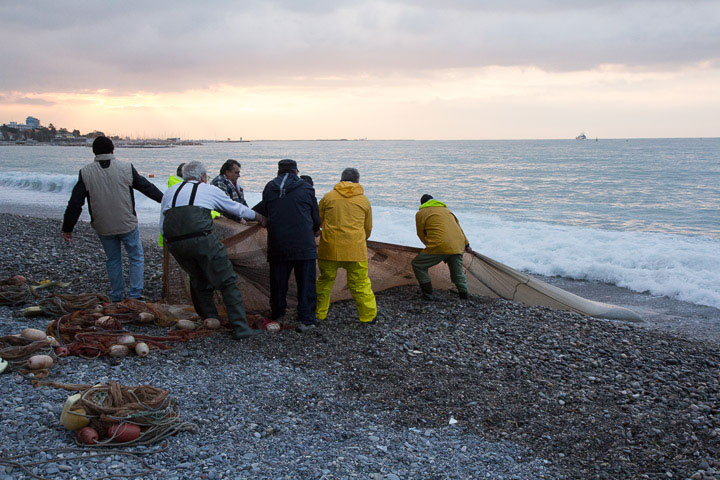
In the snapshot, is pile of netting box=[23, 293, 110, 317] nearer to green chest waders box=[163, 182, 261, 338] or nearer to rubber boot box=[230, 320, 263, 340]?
green chest waders box=[163, 182, 261, 338]

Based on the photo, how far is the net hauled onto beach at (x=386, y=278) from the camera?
604 cm

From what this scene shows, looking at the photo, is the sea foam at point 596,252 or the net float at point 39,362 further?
the sea foam at point 596,252

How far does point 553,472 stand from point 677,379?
2.45 metres

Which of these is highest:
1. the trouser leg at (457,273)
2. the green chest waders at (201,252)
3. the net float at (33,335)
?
the green chest waders at (201,252)

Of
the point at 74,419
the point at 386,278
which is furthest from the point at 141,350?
the point at 386,278

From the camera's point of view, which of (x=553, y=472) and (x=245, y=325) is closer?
(x=553, y=472)

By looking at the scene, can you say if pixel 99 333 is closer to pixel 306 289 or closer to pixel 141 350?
pixel 141 350

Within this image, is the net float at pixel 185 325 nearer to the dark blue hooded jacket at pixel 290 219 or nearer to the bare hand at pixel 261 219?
the dark blue hooded jacket at pixel 290 219

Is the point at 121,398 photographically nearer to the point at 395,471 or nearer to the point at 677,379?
the point at 395,471

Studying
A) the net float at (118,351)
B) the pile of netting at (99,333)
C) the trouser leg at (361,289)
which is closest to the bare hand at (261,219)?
the trouser leg at (361,289)

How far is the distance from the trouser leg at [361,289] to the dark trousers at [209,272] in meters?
1.24

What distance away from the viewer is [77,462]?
3.05 m

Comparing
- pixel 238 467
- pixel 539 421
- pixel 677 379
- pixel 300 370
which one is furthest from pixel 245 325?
pixel 677 379

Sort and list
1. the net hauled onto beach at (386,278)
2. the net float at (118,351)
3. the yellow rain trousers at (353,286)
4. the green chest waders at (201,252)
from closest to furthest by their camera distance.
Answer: the net float at (118,351) < the green chest waders at (201,252) < the yellow rain trousers at (353,286) < the net hauled onto beach at (386,278)
